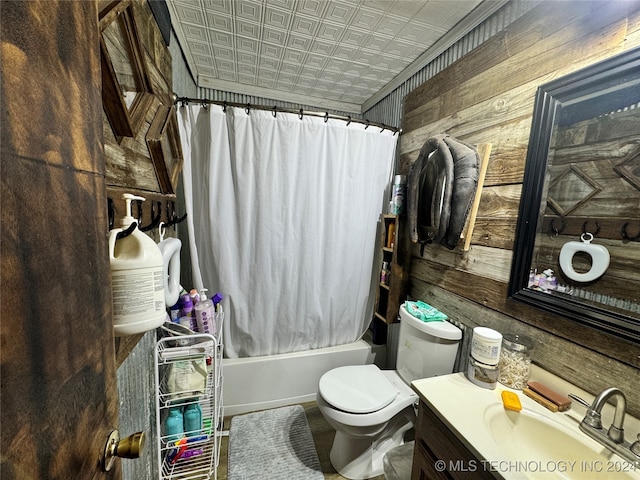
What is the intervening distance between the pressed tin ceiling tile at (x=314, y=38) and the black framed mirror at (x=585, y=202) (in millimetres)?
653

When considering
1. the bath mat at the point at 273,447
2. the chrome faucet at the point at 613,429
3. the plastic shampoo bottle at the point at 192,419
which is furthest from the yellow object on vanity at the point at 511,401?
the plastic shampoo bottle at the point at 192,419

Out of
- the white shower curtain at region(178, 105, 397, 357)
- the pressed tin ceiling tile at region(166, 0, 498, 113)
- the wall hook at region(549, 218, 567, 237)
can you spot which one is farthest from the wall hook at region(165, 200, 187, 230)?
the wall hook at region(549, 218, 567, 237)

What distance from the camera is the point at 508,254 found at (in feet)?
3.67

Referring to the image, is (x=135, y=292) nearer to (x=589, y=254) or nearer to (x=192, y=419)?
(x=192, y=419)

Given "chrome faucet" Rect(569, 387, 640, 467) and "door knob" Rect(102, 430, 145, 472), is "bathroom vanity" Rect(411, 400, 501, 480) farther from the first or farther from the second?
"door knob" Rect(102, 430, 145, 472)

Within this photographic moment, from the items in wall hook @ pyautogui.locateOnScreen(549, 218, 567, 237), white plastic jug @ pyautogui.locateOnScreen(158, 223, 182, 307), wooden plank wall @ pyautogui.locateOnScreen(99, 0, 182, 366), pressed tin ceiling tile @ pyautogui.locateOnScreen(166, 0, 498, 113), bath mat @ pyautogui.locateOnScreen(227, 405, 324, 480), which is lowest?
bath mat @ pyautogui.locateOnScreen(227, 405, 324, 480)

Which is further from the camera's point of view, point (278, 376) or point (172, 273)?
point (278, 376)

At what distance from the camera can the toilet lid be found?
124 cm

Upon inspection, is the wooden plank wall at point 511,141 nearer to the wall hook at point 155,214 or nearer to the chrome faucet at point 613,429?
the chrome faucet at point 613,429

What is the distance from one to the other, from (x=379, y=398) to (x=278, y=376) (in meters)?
0.78

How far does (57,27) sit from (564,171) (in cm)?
137

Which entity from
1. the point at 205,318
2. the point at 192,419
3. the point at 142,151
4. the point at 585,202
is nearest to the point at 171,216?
the point at 142,151

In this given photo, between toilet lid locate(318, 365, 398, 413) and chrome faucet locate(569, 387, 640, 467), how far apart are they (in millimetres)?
728

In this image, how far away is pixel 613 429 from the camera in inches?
29.1
